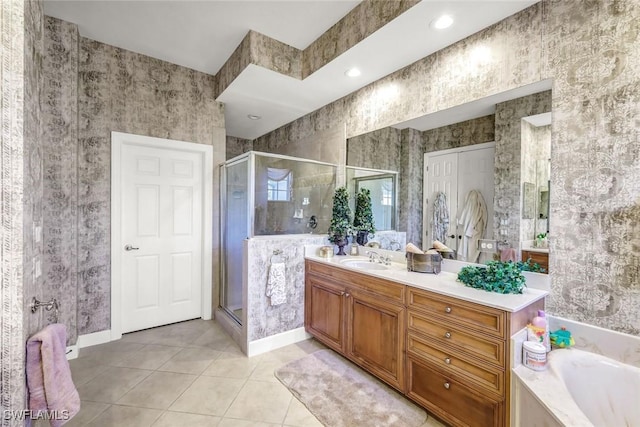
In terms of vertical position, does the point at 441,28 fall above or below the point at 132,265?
above

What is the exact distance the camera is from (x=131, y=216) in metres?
2.97

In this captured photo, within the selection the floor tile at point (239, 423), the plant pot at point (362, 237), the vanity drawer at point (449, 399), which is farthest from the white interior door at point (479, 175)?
the floor tile at point (239, 423)

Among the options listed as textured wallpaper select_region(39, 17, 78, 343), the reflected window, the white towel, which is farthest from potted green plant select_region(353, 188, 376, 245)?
textured wallpaper select_region(39, 17, 78, 343)

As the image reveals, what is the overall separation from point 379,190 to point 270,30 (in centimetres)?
178

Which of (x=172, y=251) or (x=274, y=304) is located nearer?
(x=274, y=304)

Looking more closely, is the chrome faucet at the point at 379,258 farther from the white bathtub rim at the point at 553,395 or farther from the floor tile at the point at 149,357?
the floor tile at the point at 149,357

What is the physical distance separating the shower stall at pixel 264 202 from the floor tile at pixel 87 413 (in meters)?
1.21

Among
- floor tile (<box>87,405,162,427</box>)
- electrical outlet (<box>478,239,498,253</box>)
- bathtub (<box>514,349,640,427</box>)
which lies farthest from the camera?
electrical outlet (<box>478,239,498,253</box>)

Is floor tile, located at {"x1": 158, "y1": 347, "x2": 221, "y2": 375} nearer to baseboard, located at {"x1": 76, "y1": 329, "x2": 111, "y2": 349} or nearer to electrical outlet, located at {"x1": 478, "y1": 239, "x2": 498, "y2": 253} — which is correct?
baseboard, located at {"x1": 76, "y1": 329, "x2": 111, "y2": 349}

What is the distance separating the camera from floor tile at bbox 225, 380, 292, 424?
5.93ft

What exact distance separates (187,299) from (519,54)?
3.85 metres

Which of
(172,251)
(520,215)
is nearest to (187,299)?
(172,251)

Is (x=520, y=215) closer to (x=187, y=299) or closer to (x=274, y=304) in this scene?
(x=274, y=304)

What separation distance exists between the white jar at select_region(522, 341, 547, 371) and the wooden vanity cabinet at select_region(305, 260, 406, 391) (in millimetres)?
682
